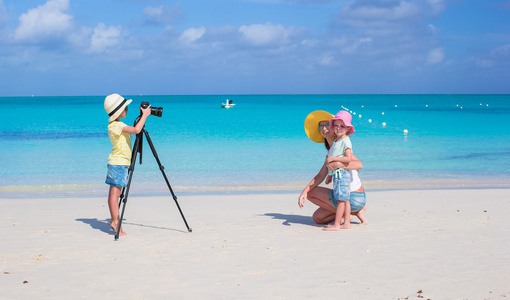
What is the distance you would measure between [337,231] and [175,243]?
1.72 metres

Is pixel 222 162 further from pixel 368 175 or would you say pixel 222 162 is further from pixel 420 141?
pixel 420 141

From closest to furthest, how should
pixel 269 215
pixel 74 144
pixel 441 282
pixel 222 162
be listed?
pixel 441 282, pixel 269 215, pixel 222 162, pixel 74 144

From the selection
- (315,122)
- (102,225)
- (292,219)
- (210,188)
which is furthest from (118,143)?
(210,188)

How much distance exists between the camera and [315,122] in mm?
5852

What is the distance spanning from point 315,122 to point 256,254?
5.91 feet

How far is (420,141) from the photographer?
68.4ft

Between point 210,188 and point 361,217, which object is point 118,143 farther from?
point 210,188

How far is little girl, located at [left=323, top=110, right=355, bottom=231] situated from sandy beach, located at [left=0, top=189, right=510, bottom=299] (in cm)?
22

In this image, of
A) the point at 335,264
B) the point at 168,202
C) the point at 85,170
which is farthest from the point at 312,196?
the point at 85,170

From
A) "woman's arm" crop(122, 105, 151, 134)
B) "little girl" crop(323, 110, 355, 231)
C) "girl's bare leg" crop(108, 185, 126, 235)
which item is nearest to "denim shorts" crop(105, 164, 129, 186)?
"girl's bare leg" crop(108, 185, 126, 235)

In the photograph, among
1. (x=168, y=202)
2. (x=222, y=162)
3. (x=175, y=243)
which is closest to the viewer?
(x=175, y=243)

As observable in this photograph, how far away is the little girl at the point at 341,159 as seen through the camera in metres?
5.49

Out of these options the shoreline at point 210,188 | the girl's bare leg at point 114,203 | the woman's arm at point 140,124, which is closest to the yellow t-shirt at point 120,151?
the woman's arm at point 140,124

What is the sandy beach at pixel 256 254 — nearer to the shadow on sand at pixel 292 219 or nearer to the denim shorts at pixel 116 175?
the shadow on sand at pixel 292 219
